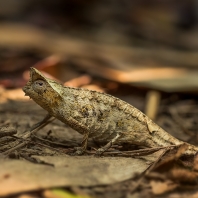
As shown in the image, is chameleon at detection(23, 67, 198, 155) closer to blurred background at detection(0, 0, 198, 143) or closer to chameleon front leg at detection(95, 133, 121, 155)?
chameleon front leg at detection(95, 133, 121, 155)

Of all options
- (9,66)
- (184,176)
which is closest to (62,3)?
(9,66)

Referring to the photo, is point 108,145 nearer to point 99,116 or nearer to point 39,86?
A: point 99,116

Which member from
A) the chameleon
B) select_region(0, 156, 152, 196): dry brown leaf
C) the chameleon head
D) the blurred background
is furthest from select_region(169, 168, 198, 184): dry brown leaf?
the blurred background

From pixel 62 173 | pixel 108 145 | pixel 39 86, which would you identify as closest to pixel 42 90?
pixel 39 86

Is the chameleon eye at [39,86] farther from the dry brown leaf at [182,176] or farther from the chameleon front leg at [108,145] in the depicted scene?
the dry brown leaf at [182,176]

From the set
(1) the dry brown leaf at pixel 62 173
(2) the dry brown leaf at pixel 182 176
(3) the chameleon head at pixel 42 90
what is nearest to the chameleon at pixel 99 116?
(3) the chameleon head at pixel 42 90
